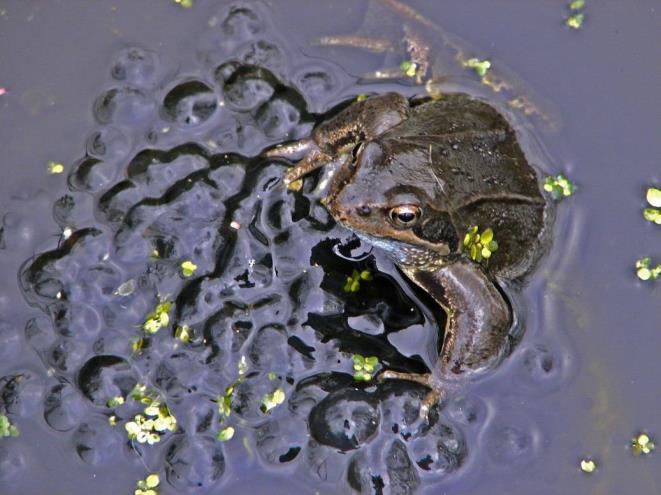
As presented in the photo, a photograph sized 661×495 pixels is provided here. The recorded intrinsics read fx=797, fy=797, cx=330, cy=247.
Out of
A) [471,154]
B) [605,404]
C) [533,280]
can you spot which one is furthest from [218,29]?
[605,404]

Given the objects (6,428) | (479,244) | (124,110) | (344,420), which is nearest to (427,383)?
(344,420)

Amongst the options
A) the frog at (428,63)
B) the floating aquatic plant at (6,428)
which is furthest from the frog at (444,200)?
the floating aquatic plant at (6,428)

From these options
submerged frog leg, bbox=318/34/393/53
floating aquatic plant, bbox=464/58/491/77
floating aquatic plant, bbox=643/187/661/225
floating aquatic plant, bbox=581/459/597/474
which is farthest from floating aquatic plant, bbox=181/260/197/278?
floating aquatic plant, bbox=643/187/661/225

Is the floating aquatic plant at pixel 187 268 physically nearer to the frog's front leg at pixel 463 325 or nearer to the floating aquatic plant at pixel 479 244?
the frog's front leg at pixel 463 325

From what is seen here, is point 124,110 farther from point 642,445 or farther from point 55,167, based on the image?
point 642,445

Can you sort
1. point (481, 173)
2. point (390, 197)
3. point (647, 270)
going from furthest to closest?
point (647, 270) < point (481, 173) < point (390, 197)
